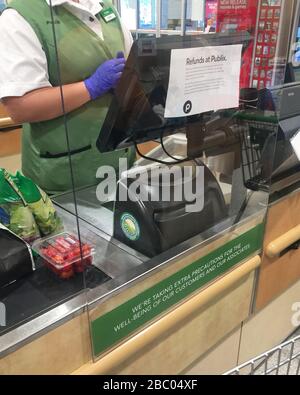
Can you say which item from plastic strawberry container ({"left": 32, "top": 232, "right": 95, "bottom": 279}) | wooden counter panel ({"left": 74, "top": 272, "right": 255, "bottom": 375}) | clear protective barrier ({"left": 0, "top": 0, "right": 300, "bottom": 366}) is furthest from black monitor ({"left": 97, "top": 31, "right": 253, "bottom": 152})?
wooden counter panel ({"left": 74, "top": 272, "right": 255, "bottom": 375})

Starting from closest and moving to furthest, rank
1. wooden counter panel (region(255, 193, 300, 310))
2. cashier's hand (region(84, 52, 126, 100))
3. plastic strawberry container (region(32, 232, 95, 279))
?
plastic strawberry container (region(32, 232, 95, 279)) → cashier's hand (region(84, 52, 126, 100)) → wooden counter panel (region(255, 193, 300, 310))

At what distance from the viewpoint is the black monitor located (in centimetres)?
81

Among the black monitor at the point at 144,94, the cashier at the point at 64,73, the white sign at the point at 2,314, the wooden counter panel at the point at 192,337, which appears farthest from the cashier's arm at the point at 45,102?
the wooden counter panel at the point at 192,337

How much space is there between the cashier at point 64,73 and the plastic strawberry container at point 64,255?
0.27 m

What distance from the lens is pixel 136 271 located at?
0.89 metres

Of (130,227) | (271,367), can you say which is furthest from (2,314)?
(271,367)

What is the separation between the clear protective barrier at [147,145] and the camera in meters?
0.83

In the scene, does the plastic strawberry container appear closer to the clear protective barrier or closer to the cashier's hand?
the clear protective barrier

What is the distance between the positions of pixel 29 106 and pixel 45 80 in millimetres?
88

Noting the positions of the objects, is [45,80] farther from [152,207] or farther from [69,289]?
[69,289]

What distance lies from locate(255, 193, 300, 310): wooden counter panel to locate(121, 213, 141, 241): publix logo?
0.53 m

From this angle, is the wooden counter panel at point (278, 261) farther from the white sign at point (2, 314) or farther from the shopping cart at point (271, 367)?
the white sign at point (2, 314)
